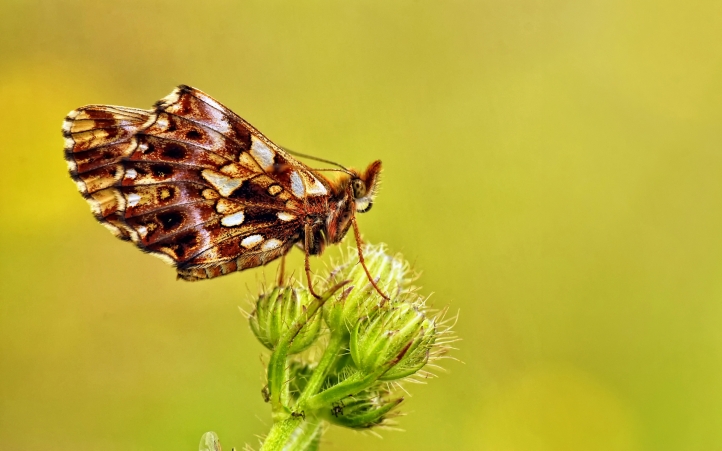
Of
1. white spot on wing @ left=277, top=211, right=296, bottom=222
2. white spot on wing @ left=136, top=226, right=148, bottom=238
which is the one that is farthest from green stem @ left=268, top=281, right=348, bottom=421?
white spot on wing @ left=136, top=226, right=148, bottom=238

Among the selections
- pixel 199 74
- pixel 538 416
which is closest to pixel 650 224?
pixel 538 416

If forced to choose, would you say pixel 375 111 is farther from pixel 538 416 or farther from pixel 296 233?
pixel 296 233

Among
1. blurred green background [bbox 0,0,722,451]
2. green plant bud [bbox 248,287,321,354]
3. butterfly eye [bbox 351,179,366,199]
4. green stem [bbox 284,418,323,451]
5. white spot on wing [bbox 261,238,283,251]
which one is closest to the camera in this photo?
green stem [bbox 284,418,323,451]

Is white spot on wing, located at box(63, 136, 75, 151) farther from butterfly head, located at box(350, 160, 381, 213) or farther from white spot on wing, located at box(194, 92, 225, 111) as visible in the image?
butterfly head, located at box(350, 160, 381, 213)

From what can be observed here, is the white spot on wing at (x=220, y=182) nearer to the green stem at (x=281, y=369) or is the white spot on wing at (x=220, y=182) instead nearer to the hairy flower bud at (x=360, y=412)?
the green stem at (x=281, y=369)

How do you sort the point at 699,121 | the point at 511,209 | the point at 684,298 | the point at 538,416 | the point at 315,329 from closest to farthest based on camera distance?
1. the point at 315,329
2. the point at 538,416
3. the point at 684,298
4. the point at 511,209
5. the point at 699,121

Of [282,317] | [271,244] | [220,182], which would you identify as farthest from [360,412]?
[220,182]
